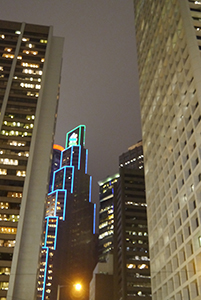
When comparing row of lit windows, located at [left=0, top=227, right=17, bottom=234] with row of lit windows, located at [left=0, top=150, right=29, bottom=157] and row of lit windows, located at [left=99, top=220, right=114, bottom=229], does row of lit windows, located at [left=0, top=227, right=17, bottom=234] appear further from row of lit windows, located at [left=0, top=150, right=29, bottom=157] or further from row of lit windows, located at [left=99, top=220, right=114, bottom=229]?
row of lit windows, located at [left=99, top=220, right=114, bottom=229]

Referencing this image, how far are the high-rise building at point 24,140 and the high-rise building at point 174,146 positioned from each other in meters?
38.4

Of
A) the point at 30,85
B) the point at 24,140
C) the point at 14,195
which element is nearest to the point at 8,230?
the point at 14,195

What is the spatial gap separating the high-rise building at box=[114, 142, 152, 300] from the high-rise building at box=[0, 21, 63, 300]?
5057 centimetres

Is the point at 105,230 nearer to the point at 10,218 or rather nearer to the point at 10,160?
the point at 10,160

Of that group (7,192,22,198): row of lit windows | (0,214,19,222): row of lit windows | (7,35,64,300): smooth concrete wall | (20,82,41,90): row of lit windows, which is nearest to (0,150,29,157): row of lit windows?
(7,35,64,300): smooth concrete wall

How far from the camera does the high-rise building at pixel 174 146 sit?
47438 millimetres

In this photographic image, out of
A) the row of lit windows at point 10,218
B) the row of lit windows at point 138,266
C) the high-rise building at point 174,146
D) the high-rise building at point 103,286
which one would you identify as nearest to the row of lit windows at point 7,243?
the row of lit windows at point 10,218

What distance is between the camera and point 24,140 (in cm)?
10425

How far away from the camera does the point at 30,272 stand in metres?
86.2

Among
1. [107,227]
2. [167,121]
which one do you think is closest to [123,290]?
[107,227]

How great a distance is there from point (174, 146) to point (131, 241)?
88.8 m

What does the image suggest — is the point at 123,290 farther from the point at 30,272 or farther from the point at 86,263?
the point at 86,263

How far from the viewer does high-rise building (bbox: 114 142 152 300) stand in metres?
126

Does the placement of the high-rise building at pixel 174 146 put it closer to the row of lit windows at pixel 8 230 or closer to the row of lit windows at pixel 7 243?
the row of lit windows at pixel 7 243
